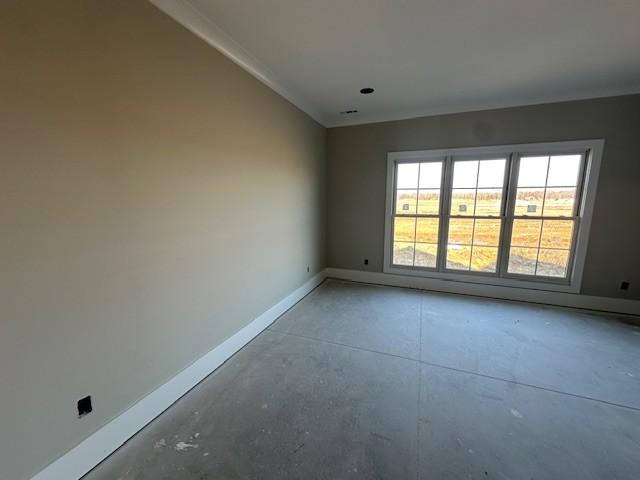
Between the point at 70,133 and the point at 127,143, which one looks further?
the point at 127,143

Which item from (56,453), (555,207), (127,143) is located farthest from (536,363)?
(127,143)

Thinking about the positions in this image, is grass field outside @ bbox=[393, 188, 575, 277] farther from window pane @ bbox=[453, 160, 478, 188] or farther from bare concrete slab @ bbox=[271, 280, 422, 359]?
bare concrete slab @ bbox=[271, 280, 422, 359]

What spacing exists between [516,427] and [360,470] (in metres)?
1.06

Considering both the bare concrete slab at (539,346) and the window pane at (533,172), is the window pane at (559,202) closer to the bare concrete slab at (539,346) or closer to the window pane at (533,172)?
A: the window pane at (533,172)

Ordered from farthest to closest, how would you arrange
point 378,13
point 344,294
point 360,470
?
point 344,294
point 378,13
point 360,470

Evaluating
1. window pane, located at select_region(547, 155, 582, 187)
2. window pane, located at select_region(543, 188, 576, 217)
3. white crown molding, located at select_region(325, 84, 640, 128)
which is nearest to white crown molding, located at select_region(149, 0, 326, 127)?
white crown molding, located at select_region(325, 84, 640, 128)

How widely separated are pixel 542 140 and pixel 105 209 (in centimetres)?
451

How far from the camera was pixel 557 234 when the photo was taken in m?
3.46

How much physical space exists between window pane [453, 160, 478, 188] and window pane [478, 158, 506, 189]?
0.07m

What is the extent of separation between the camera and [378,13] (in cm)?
181

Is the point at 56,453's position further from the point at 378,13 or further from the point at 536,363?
the point at 536,363

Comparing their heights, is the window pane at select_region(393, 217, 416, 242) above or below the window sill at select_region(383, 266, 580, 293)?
above

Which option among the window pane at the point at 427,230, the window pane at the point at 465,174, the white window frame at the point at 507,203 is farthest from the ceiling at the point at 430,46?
the window pane at the point at 427,230

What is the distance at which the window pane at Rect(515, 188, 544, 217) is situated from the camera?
3475mm
